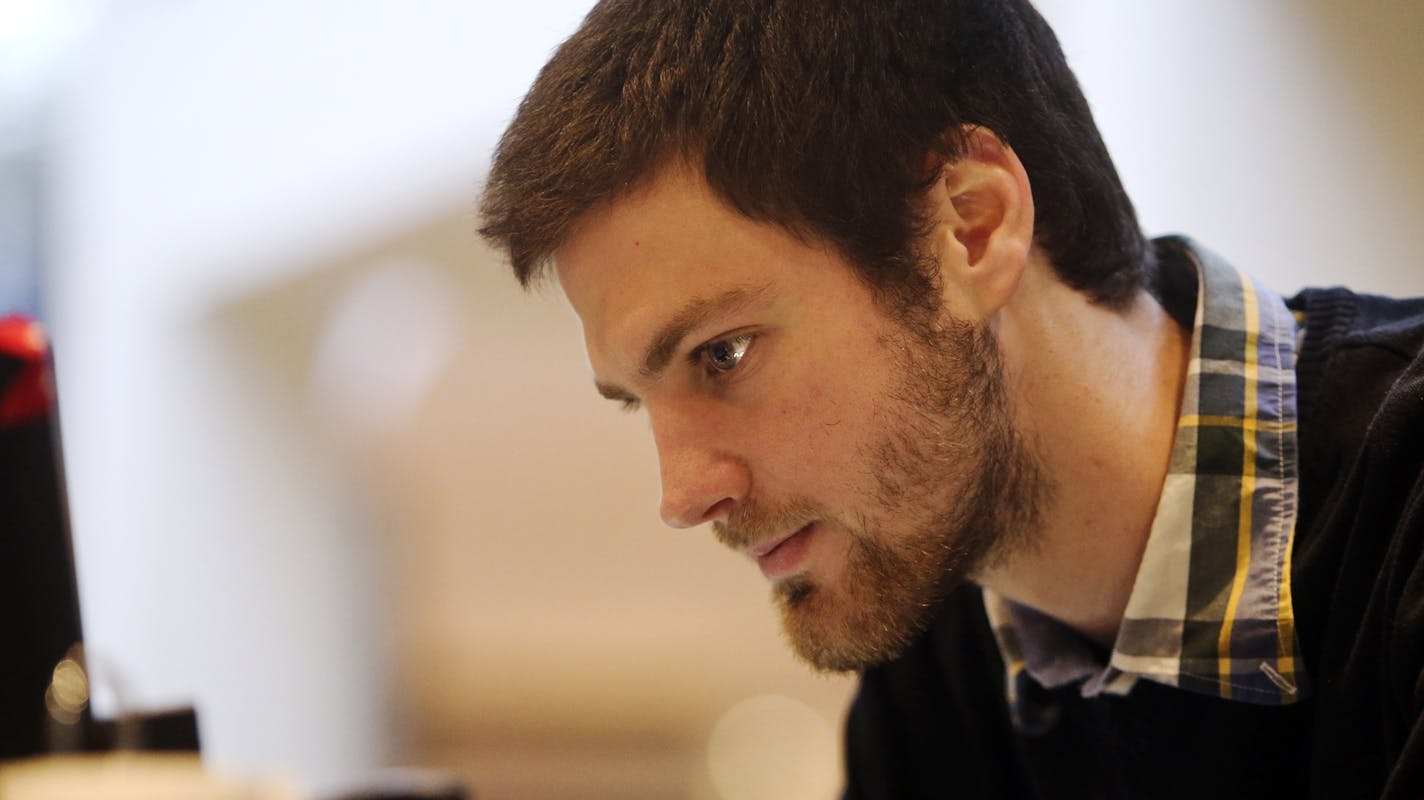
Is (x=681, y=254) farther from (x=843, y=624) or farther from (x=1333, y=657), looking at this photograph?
(x=1333, y=657)

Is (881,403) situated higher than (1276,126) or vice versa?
(1276,126)

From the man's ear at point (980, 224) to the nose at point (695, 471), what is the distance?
0.21m

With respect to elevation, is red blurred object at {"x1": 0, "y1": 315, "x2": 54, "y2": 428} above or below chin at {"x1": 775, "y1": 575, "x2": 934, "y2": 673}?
above

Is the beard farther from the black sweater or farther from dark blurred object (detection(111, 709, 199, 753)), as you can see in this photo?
dark blurred object (detection(111, 709, 199, 753))

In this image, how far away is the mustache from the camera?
1.02 m

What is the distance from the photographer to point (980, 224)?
103 cm

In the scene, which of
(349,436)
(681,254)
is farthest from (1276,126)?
(349,436)

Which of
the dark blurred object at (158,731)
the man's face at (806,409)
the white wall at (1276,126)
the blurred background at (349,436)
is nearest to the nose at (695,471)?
the man's face at (806,409)

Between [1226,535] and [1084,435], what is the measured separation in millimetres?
130

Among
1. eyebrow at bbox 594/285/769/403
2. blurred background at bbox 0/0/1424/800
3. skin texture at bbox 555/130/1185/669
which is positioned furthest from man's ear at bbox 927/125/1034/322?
blurred background at bbox 0/0/1424/800

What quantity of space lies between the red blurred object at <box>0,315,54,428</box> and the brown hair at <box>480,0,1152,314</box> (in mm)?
359

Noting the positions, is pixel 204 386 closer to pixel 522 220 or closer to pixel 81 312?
pixel 81 312

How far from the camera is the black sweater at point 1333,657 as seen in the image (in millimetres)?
860

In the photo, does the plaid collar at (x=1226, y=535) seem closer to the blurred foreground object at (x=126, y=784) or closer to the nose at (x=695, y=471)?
the nose at (x=695, y=471)
